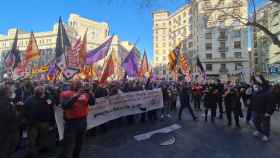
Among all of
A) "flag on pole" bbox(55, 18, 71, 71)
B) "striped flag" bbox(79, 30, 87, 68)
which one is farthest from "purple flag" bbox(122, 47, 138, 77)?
"flag on pole" bbox(55, 18, 71, 71)

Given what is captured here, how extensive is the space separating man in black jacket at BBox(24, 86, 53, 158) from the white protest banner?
29.2 inches

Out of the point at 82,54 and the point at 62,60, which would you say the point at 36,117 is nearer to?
the point at 62,60

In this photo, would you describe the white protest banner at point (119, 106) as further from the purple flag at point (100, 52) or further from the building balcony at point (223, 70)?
the building balcony at point (223, 70)

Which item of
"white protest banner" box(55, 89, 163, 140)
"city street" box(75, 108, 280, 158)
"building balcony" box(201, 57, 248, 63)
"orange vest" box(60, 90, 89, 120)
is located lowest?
"city street" box(75, 108, 280, 158)

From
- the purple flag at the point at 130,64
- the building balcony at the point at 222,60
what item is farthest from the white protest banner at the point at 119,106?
the building balcony at the point at 222,60

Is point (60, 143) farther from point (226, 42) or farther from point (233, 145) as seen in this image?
point (226, 42)

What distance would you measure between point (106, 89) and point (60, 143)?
127 inches

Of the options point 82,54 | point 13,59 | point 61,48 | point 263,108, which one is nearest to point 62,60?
point 61,48

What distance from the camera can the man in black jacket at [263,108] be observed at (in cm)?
824

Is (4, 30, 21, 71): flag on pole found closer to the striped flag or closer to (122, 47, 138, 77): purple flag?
the striped flag

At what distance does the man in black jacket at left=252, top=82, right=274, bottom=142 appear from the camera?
8242 millimetres

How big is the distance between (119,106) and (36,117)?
4.37m

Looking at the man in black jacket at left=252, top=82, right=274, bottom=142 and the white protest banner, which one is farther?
the white protest banner

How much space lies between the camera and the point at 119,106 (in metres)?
10.3
